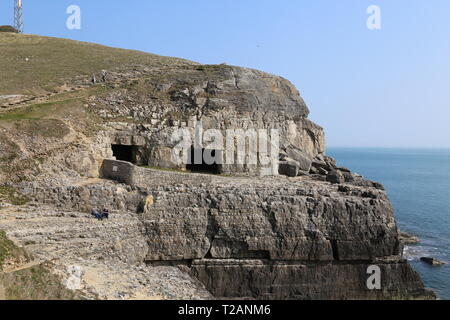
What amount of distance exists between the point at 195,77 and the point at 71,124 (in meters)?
13.6

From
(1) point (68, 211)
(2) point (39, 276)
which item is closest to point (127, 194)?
(1) point (68, 211)

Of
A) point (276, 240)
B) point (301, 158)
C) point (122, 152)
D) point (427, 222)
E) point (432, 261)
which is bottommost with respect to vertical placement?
point (427, 222)

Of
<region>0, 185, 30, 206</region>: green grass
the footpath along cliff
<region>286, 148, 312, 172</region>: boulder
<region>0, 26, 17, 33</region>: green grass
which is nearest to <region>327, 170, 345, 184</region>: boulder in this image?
the footpath along cliff

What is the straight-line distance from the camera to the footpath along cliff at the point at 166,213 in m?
20.0

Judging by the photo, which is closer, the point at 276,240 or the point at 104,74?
the point at 276,240

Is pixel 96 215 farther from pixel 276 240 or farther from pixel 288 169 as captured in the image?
pixel 288 169

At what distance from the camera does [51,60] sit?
44812 mm

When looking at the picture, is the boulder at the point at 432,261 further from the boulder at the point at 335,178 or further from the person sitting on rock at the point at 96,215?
the person sitting on rock at the point at 96,215

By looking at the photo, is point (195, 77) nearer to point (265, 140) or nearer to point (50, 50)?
point (265, 140)

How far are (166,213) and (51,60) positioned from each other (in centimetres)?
2965

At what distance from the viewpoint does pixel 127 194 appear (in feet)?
84.0

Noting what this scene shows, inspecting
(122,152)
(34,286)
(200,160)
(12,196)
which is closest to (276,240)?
(200,160)

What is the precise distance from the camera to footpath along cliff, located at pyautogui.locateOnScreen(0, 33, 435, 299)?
65.5 ft

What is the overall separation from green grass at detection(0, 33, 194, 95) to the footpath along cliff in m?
3.11
